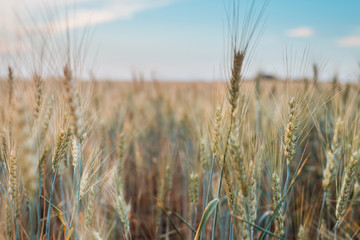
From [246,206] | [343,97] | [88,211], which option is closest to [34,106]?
[88,211]

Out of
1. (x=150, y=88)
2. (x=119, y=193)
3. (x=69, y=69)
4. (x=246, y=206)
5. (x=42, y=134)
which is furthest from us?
(x=150, y=88)

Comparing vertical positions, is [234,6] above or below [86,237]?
above

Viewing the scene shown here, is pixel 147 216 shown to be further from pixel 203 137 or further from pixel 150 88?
pixel 150 88

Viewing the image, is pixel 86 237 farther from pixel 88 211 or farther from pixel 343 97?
pixel 343 97

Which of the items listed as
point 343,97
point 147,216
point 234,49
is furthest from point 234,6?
point 343,97

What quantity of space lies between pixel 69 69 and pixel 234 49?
60 centimetres

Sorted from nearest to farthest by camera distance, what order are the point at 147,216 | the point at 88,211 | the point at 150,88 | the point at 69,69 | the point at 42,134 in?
the point at 69,69
the point at 88,211
the point at 42,134
the point at 147,216
the point at 150,88

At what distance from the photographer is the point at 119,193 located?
1.44 m

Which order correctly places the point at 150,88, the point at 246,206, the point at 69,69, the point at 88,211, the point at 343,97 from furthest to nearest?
1. the point at 150,88
2. the point at 343,97
3. the point at 88,211
4. the point at 246,206
5. the point at 69,69

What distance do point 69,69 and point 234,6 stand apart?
66cm

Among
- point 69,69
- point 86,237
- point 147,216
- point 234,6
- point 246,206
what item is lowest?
point 147,216

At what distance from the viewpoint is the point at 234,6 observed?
1.08 meters

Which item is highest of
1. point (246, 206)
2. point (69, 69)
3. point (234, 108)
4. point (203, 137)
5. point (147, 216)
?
point (69, 69)

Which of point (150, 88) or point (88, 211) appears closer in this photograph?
point (88, 211)
